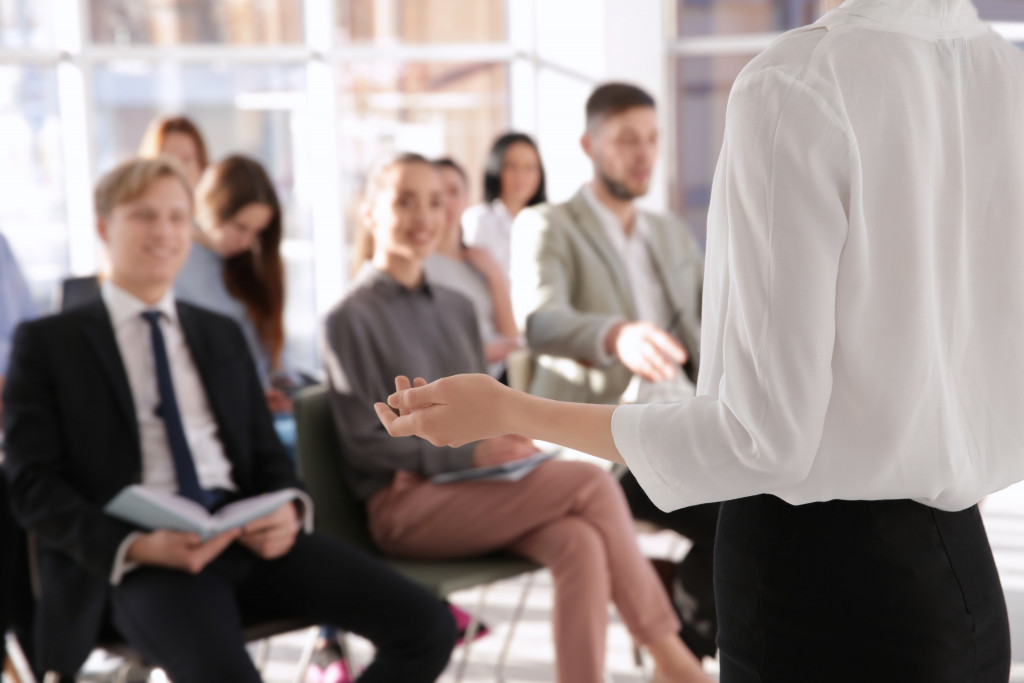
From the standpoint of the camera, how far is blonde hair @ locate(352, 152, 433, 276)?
3.14m

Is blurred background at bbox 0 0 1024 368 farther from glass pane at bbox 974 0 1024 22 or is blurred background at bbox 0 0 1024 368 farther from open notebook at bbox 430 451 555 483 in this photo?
open notebook at bbox 430 451 555 483

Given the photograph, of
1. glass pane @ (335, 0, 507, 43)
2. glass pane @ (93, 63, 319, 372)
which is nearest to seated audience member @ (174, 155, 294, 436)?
glass pane @ (93, 63, 319, 372)

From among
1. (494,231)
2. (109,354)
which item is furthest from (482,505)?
(494,231)

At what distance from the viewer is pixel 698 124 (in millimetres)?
7379

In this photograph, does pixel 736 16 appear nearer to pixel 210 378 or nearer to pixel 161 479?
pixel 210 378

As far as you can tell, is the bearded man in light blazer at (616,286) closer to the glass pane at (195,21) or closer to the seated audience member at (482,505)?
the seated audience member at (482,505)

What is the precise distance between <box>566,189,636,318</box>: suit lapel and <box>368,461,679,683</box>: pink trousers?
0.61m

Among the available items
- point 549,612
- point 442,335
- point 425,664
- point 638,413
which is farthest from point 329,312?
point 638,413

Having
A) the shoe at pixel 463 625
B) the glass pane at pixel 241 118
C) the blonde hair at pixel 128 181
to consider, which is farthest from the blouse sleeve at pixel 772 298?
the glass pane at pixel 241 118

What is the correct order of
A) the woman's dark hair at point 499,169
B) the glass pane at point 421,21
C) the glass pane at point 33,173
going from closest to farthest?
the woman's dark hair at point 499,169 → the glass pane at point 33,173 → the glass pane at point 421,21

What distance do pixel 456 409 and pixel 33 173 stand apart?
20.0 ft

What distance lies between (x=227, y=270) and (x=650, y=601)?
2108 millimetres

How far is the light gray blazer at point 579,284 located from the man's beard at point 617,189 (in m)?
0.09

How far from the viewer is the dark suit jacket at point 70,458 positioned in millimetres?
2238
